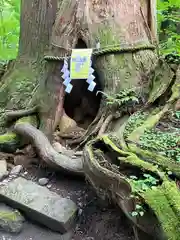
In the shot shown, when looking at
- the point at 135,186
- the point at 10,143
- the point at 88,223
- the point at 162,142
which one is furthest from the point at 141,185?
the point at 10,143

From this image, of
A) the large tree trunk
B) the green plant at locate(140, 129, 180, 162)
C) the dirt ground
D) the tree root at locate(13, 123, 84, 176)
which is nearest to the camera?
the green plant at locate(140, 129, 180, 162)

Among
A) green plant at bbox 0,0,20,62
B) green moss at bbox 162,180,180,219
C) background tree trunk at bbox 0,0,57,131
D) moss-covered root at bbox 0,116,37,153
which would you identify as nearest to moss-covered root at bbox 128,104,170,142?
green moss at bbox 162,180,180,219

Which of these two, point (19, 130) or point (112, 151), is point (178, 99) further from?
point (19, 130)

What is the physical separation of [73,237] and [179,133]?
116 cm

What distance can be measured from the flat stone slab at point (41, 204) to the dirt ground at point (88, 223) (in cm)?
7

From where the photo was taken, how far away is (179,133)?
9.63ft

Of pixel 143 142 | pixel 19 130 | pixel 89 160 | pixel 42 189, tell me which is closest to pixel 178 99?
pixel 143 142

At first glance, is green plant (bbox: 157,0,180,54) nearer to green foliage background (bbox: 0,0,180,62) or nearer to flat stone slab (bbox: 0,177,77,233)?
green foliage background (bbox: 0,0,180,62)

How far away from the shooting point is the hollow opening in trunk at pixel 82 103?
13.4ft

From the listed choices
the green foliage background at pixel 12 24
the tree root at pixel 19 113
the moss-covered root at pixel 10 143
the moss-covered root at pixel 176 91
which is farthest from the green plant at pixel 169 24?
the moss-covered root at pixel 10 143

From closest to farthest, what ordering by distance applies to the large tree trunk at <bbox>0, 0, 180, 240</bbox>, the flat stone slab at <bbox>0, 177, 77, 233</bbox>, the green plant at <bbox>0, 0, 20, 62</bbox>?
the flat stone slab at <bbox>0, 177, 77, 233</bbox>
the large tree trunk at <bbox>0, 0, 180, 240</bbox>
the green plant at <bbox>0, 0, 20, 62</bbox>

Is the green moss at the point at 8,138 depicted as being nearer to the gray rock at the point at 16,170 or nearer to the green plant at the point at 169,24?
the gray rock at the point at 16,170

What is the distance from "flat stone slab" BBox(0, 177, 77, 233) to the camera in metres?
3.08

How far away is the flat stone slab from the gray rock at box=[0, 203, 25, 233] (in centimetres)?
6
